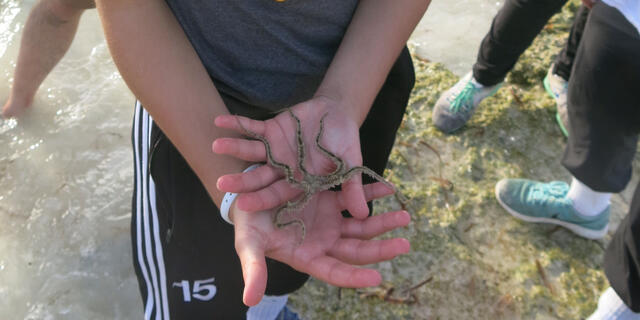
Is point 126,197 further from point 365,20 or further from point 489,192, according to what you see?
point 489,192

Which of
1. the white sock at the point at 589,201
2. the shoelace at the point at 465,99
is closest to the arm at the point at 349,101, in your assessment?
the shoelace at the point at 465,99

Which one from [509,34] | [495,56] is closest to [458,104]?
[495,56]

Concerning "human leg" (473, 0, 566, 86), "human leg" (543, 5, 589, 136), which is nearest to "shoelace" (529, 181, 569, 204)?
"human leg" (543, 5, 589, 136)

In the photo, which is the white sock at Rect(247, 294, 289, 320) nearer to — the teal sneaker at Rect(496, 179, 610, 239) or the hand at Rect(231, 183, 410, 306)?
the hand at Rect(231, 183, 410, 306)

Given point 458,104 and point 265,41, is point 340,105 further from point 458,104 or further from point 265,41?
point 458,104

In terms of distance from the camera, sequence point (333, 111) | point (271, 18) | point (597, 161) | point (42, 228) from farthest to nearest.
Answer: point (42, 228)
point (597, 161)
point (333, 111)
point (271, 18)

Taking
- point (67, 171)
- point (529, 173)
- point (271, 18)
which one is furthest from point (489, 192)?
point (67, 171)

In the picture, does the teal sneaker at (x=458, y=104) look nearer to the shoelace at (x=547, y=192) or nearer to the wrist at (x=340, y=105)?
the shoelace at (x=547, y=192)
